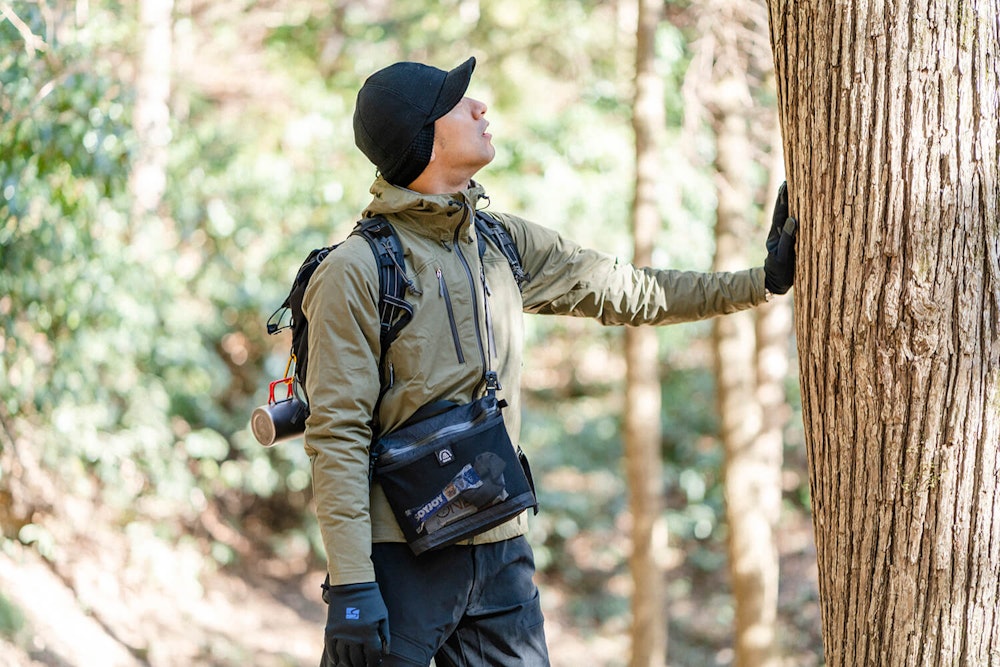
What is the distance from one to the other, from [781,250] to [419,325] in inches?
35.0

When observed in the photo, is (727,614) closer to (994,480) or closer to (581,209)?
(581,209)

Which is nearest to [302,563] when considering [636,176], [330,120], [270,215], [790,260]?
[270,215]

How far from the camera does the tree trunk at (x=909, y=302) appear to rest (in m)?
1.95

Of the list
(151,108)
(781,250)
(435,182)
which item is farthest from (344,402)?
(151,108)

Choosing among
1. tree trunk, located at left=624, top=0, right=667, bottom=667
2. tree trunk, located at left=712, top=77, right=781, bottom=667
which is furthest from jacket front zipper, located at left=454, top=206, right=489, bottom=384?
tree trunk, located at left=712, top=77, right=781, bottom=667

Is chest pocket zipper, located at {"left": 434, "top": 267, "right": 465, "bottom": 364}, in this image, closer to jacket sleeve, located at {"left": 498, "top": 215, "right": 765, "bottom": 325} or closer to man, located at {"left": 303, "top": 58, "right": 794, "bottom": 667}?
man, located at {"left": 303, "top": 58, "right": 794, "bottom": 667}

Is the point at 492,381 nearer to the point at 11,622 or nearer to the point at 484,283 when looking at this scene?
the point at 484,283

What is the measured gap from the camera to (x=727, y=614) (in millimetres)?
8977

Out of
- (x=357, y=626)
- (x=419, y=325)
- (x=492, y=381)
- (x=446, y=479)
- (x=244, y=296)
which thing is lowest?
(x=357, y=626)

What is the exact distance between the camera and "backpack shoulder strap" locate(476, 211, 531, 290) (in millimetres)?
2672

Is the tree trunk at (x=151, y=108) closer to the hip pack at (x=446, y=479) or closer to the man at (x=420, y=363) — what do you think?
the man at (x=420, y=363)

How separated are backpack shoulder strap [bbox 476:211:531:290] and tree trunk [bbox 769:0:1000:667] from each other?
0.83m

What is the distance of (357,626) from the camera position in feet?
7.25

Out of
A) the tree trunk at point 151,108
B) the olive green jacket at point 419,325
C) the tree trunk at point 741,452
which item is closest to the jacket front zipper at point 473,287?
the olive green jacket at point 419,325
